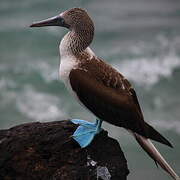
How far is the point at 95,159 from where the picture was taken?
50.3ft

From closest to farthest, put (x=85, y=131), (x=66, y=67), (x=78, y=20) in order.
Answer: (x=66, y=67) < (x=78, y=20) < (x=85, y=131)

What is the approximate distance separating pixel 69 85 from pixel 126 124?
0.97 metres

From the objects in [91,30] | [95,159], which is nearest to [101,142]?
[95,159]

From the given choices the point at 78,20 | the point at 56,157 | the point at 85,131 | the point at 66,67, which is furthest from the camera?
the point at 85,131

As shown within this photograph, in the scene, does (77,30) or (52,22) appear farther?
(52,22)

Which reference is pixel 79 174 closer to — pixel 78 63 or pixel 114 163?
pixel 114 163

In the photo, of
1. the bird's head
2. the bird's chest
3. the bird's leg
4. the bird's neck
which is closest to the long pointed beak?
the bird's head

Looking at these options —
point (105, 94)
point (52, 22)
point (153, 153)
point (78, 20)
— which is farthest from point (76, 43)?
point (153, 153)

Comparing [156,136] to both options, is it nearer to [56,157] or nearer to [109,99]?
[109,99]

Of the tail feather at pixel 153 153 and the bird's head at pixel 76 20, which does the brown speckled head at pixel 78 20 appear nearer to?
the bird's head at pixel 76 20

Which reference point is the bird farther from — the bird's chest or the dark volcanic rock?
the dark volcanic rock

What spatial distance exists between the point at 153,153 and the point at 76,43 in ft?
6.19

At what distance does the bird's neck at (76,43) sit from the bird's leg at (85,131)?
1112 mm

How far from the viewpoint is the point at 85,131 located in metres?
15.5
